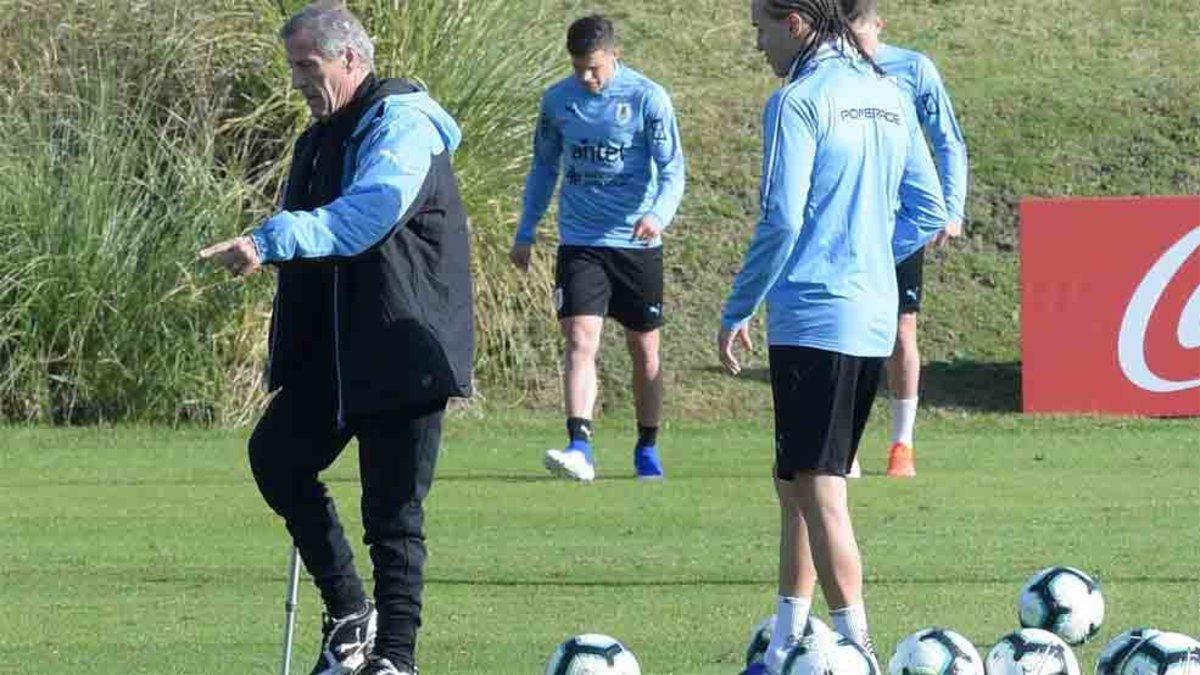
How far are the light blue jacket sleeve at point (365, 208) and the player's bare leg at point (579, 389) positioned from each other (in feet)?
19.3

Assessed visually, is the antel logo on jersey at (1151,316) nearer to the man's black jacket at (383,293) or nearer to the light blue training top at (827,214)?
the light blue training top at (827,214)

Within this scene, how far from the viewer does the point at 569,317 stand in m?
12.8

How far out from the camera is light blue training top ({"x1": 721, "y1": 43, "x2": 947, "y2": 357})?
6715 mm

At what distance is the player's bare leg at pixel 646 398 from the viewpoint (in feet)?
42.3

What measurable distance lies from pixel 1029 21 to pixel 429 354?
749 inches

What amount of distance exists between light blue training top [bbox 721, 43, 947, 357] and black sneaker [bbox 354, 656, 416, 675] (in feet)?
4.50

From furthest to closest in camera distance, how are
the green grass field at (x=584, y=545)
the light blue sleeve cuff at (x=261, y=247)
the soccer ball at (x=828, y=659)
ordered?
the green grass field at (x=584, y=545)
the light blue sleeve cuff at (x=261, y=247)
the soccer ball at (x=828, y=659)

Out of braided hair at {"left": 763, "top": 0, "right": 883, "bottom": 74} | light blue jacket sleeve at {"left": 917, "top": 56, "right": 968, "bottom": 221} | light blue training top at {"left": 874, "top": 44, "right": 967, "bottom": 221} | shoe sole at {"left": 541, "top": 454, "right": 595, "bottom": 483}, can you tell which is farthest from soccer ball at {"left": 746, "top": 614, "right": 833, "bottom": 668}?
shoe sole at {"left": 541, "top": 454, "right": 595, "bottom": 483}

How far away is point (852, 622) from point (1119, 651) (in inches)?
30.9

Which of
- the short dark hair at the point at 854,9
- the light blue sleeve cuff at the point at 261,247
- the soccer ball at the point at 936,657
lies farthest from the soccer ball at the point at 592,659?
the short dark hair at the point at 854,9

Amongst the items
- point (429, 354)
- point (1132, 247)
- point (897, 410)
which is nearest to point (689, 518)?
point (897, 410)

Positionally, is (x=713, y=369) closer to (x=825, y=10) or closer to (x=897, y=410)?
(x=897, y=410)

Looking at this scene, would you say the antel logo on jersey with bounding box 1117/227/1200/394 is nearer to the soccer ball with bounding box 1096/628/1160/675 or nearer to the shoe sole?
the shoe sole

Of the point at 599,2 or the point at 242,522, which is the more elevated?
the point at 599,2
